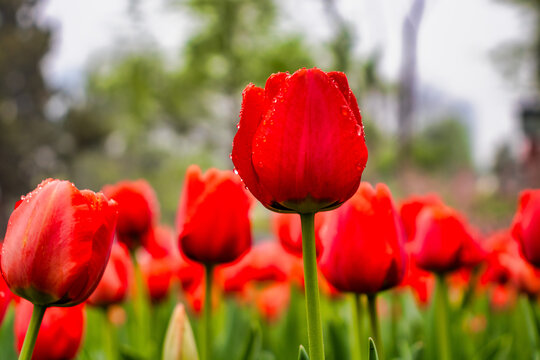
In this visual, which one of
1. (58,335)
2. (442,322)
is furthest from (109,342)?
(442,322)

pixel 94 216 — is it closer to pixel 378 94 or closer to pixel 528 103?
pixel 528 103

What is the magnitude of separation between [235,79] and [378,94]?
18.6 feet

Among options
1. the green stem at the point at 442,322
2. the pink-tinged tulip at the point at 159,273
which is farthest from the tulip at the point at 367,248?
the pink-tinged tulip at the point at 159,273

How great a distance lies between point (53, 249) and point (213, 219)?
380 millimetres

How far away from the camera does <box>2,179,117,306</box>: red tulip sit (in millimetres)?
584

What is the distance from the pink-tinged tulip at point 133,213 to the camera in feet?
4.59

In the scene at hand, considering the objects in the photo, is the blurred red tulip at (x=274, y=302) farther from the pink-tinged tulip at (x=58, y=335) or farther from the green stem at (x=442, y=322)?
the pink-tinged tulip at (x=58, y=335)

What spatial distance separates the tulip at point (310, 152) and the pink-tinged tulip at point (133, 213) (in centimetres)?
88

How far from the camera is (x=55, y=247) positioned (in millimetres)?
593

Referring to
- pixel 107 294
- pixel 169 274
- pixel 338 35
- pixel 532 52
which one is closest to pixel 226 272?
pixel 169 274

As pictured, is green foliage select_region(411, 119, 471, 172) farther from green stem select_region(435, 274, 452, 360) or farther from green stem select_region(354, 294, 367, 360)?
green stem select_region(354, 294, 367, 360)

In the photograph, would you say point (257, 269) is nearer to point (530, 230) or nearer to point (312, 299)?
point (530, 230)

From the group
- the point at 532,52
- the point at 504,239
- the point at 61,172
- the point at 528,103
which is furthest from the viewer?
→ the point at 61,172

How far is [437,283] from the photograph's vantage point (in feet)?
3.65
